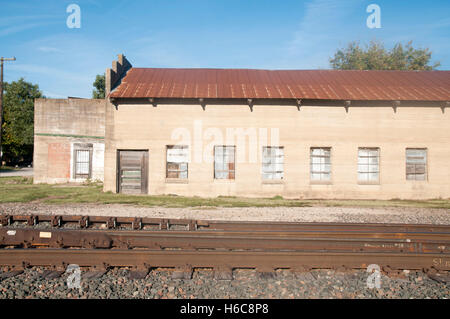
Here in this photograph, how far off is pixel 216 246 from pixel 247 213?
4417 mm

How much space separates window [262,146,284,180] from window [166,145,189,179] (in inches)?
165

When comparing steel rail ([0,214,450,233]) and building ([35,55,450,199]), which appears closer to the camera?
steel rail ([0,214,450,233])

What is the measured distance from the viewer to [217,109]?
15047mm

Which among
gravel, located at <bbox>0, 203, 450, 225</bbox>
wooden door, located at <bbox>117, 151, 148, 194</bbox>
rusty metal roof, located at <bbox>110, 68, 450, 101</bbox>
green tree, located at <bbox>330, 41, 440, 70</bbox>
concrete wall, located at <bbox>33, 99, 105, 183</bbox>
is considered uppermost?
green tree, located at <bbox>330, 41, 440, 70</bbox>

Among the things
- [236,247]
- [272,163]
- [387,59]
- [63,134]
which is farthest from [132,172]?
[387,59]

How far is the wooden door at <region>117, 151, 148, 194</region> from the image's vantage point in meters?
15.1

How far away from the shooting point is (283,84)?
16562 millimetres

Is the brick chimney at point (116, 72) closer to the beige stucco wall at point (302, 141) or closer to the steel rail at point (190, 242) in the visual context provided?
the beige stucco wall at point (302, 141)

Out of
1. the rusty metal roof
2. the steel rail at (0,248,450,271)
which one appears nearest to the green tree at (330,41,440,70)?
the rusty metal roof

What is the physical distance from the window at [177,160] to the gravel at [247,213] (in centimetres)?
431

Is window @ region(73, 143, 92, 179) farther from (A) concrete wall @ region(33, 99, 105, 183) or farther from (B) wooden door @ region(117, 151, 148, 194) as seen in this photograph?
(B) wooden door @ region(117, 151, 148, 194)

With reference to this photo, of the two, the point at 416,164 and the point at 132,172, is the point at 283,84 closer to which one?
the point at 416,164

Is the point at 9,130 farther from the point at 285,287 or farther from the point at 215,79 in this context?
the point at 285,287

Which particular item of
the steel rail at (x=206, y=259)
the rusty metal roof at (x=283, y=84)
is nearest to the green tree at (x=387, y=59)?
the rusty metal roof at (x=283, y=84)
